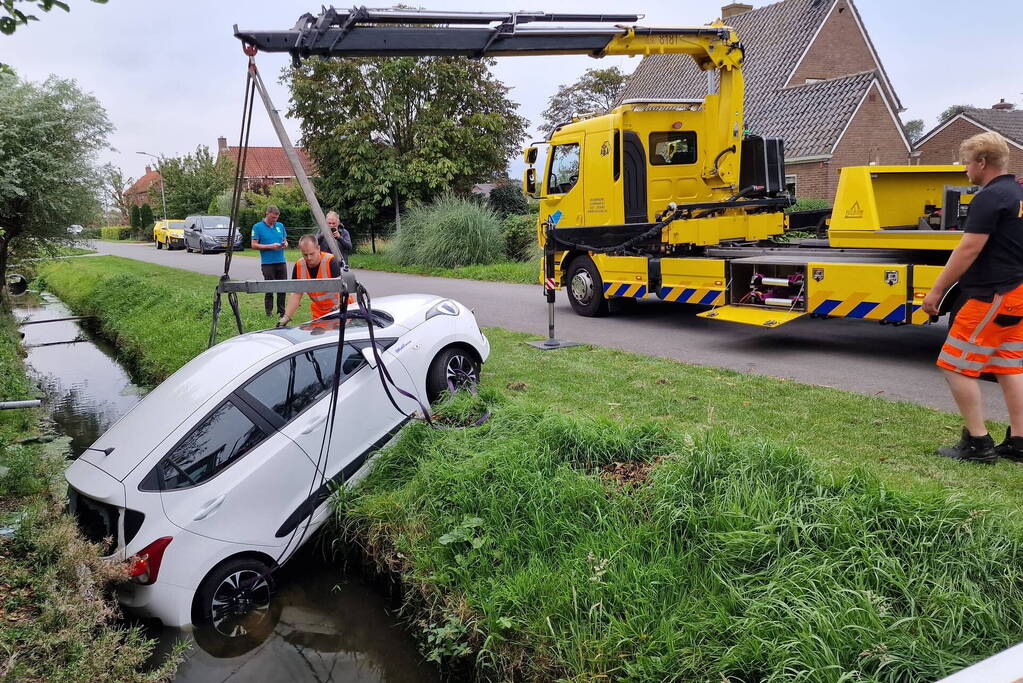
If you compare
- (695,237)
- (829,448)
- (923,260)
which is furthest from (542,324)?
(829,448)

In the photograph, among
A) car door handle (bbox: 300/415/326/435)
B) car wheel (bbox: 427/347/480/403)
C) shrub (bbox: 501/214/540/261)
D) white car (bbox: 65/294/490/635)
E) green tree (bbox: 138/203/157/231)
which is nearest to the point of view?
white car (bbox: 65/294/490/635)

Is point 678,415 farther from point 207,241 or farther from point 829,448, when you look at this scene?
point 207,241

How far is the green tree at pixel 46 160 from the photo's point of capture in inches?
555

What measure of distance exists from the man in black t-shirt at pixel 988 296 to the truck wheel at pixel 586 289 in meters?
7.28

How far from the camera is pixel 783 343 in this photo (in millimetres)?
9812

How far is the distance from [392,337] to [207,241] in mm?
30701

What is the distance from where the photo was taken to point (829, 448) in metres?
5.64

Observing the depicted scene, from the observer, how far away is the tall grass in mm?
3285

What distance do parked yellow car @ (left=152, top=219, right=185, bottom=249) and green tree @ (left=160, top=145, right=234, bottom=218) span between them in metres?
9.60

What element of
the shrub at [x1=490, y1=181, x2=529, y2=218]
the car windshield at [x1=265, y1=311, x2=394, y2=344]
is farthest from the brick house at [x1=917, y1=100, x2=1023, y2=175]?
the car windshield at [x1=265, y1=311, x2=394, y2=344]

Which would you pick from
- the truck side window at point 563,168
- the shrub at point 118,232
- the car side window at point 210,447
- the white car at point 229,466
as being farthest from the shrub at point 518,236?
the shrub at point 118,232

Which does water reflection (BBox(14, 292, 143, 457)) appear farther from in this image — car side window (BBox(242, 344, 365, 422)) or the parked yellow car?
the parked yellow car

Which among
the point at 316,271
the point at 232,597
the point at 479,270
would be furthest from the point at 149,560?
the point at 479,270

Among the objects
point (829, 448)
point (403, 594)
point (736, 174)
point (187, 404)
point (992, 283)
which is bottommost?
point (403, 594)
